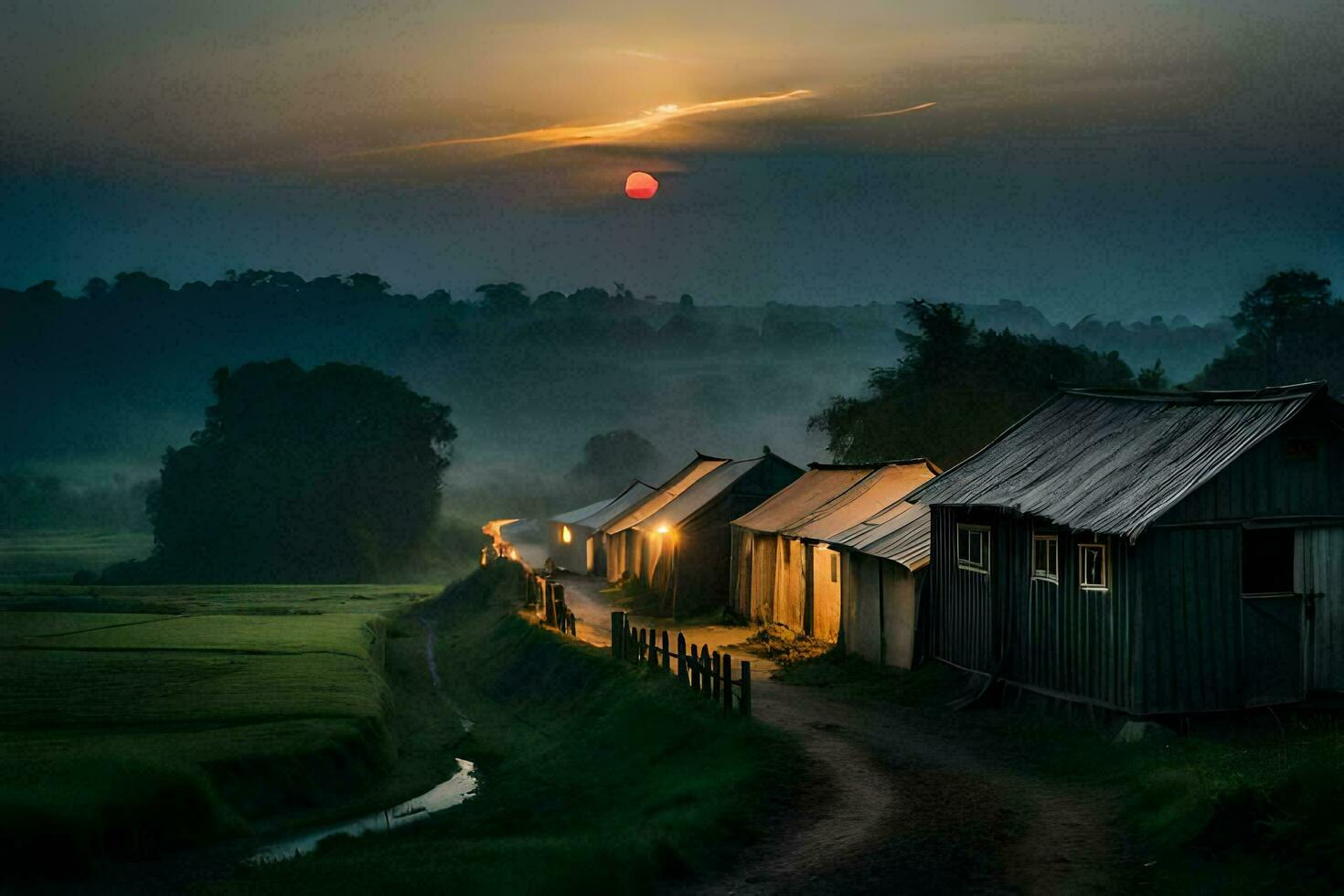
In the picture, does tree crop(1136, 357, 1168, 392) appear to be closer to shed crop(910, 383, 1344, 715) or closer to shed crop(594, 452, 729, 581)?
shed crop(594, 452, 729, 581)

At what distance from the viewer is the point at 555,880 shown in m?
17.8

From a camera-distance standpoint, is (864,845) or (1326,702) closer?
(864,845)

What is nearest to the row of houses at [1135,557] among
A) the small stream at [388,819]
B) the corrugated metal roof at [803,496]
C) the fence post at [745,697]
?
the fence post at [745,697]

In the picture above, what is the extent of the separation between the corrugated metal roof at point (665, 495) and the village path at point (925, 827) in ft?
119

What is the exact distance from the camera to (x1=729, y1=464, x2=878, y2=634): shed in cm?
4200

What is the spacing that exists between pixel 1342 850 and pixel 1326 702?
10.7 metres

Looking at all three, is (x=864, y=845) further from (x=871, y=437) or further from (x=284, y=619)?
(x=871, y=437)

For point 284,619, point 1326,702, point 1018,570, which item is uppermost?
point 1018,570

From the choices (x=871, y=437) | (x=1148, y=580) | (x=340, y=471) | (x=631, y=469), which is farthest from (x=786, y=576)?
(x=631, y=469)

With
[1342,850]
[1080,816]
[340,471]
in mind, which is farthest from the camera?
[340,471]

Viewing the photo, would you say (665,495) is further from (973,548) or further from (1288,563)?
(1288,563)

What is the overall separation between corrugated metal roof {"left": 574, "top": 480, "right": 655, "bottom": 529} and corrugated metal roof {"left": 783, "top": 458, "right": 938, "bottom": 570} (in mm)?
29051

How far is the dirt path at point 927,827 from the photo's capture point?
17.3 meters

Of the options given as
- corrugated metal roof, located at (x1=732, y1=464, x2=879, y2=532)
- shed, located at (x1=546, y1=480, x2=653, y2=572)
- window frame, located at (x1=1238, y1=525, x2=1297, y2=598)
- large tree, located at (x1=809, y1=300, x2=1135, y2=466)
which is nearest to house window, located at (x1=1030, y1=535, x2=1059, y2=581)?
window frame, located at (x1=1238, y1=525, x2=1297, y2=598)
